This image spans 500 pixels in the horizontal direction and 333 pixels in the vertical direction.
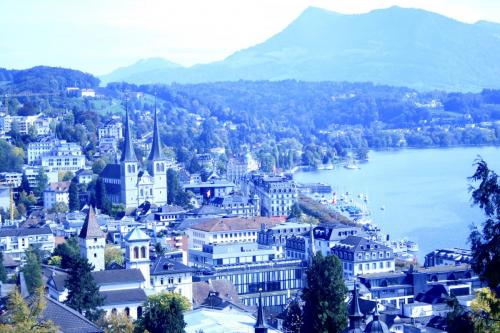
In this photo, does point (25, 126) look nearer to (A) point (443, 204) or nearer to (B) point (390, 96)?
(A) point (443, 204)

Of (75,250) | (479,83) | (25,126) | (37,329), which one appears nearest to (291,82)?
(479,83)

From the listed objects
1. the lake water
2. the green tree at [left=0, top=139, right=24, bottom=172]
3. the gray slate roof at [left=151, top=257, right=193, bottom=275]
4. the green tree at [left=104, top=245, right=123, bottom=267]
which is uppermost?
the green tree at [left=0, top=139, right=24, bottom=172]

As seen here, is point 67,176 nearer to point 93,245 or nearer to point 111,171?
point 111,171

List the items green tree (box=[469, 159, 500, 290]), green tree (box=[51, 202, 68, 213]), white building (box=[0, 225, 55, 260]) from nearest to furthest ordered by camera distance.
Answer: green tree (box=[469, 159, 500, 290])
white building (box=[0, 225, 55, 260])
green tree (box=[51, 202, 68, 213])

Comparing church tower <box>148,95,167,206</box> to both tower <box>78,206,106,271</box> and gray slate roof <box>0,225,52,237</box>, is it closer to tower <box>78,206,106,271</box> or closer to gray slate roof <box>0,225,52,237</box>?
gray slate roof <box>0,225,52,237</box>

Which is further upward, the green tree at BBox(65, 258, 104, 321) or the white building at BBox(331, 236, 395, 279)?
the green tree at BBox(65, 258, 104, 321)

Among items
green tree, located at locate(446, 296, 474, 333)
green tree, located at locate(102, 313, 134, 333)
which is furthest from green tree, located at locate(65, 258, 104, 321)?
green tree, located at locate(446, 296, 474, 333)

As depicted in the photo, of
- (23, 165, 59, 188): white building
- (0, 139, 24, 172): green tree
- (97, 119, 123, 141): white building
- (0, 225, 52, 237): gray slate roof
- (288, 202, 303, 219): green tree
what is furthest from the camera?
(97, 119, 123, 141): white building

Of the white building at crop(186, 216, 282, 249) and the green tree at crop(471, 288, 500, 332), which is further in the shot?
the white building at crop(186, 216, 282, 249)
